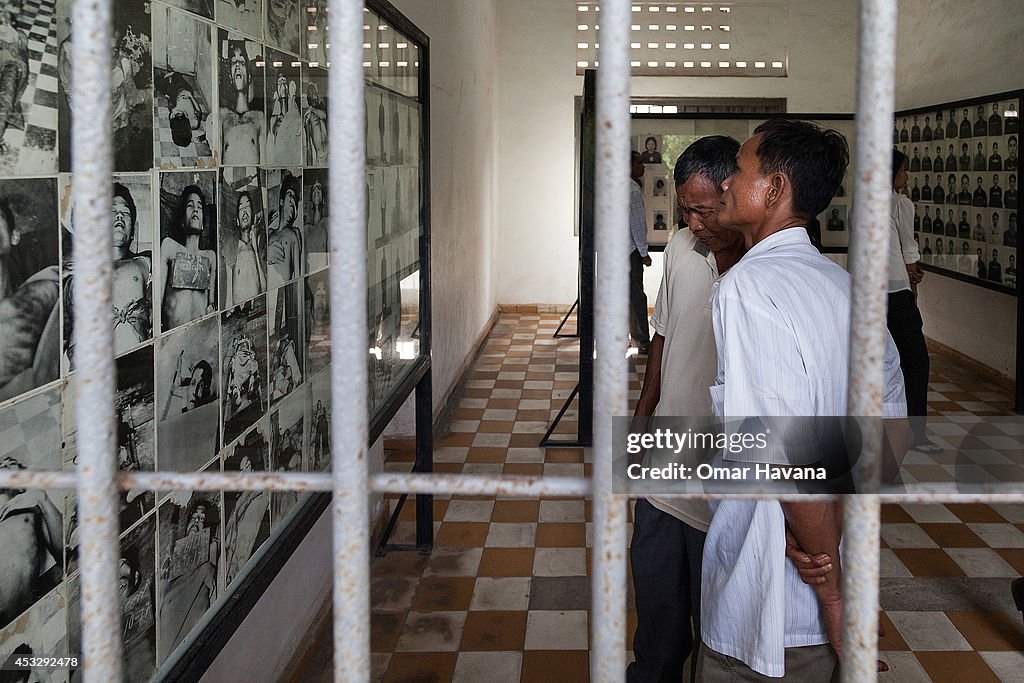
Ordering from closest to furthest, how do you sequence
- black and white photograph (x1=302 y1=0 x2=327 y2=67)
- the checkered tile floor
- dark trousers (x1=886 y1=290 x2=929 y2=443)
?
black and white photograph (x1=302 y1=0 x2=327 y2=67), the checkered tile floor, dark trousers (x1=886 y1=290 x2=929 y2=443)

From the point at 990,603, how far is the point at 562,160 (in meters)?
8.42

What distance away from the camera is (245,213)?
6.69ft

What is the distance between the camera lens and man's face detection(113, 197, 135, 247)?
151 cm

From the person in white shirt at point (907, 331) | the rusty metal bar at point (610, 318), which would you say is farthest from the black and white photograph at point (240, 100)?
the person in white shirt at point (907, 331)

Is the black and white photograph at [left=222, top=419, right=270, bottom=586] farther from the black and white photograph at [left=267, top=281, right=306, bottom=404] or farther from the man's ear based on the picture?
the man's ear

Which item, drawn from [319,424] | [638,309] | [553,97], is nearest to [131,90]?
[319,424]

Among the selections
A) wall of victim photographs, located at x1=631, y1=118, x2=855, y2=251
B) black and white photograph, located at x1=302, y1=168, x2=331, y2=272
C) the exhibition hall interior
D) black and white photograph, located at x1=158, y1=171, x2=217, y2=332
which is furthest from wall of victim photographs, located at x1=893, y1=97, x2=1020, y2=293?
black and white photograph, located at x1=158, y1=171, x2=217, y2=332

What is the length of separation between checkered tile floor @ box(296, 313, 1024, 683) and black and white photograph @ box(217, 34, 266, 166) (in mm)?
1811

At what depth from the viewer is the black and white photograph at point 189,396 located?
1.65 meters

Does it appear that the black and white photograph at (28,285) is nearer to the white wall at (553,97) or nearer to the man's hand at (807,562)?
the man's hand at (807,562)

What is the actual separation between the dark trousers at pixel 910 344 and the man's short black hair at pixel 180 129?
433 centimetres

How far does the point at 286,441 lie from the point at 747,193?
3.95 ft

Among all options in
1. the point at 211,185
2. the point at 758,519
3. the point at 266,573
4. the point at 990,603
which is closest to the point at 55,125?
the point at 211,185

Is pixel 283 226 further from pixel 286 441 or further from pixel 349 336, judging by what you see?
pixel 349 336
